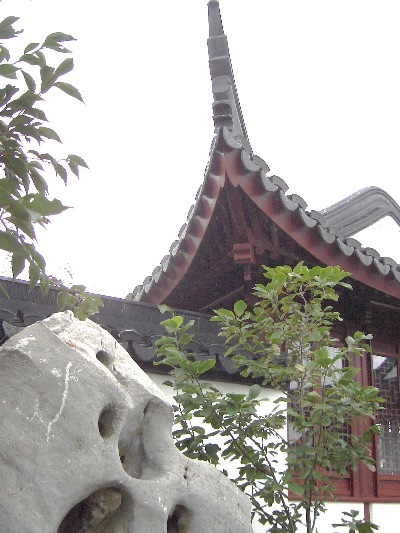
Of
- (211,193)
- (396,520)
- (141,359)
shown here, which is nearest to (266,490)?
(141,359)

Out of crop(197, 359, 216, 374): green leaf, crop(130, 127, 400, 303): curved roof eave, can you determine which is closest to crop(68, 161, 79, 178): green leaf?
crop(197, 359, 216, 374): green leaf

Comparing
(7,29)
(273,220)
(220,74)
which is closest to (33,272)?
(7,29)

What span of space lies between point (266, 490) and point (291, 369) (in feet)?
1.92

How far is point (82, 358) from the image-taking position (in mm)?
2070

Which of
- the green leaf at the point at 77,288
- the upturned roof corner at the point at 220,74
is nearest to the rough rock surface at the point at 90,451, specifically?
the green leaf at the point at 77,288

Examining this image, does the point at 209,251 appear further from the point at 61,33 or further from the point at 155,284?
the point at 61,33

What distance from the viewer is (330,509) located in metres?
4.71

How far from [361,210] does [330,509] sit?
136 inches

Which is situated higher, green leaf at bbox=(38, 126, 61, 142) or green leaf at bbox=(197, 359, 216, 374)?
green leaf at bbox=(38, 126, 61, 142)

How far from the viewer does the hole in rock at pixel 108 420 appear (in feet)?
6.72

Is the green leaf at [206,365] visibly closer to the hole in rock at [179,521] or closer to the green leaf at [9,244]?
the hole in rock at [179,521]

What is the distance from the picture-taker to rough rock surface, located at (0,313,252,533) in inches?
71.1

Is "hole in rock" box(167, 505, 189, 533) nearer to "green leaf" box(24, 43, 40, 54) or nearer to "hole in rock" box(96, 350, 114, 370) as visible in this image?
"hole in rock" box(96, 350, 114, 370)

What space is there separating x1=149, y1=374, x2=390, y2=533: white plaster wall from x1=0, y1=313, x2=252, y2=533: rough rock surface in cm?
167
